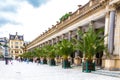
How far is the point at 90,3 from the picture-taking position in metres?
30.7

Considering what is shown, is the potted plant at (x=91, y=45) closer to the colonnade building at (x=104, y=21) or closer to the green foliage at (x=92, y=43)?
the green foliage at (x=92, y=43)

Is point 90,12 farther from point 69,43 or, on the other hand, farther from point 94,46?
point 94,46

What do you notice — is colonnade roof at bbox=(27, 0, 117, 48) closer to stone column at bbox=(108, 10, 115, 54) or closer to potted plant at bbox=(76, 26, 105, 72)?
stone column at bbox=(108, 10, 115, 54)

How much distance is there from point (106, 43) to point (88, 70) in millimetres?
3009

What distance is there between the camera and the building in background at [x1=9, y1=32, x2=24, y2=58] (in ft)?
530

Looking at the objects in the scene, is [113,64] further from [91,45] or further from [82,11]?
[82,11]

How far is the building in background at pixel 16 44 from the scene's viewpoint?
16162 cm

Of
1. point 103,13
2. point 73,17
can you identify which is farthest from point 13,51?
point 103,13

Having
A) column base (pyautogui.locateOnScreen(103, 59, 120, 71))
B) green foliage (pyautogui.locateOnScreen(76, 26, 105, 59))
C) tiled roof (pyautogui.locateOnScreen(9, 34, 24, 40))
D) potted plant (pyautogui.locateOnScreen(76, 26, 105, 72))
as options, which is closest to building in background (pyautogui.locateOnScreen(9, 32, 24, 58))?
tiled roof (pyautogui.locateOnScreen(9, 34, 24, 40))

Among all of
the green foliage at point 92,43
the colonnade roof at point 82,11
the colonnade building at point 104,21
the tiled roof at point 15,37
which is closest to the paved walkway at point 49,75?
the green foliage at point 92,43

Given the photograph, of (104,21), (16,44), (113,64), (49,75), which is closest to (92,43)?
(113,64)

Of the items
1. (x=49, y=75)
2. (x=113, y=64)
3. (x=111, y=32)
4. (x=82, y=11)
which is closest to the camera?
(x=49, y=75)

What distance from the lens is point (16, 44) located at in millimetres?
167875

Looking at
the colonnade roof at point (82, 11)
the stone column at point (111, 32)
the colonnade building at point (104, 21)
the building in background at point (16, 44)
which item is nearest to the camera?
the colonnade building at point (104, 21)
